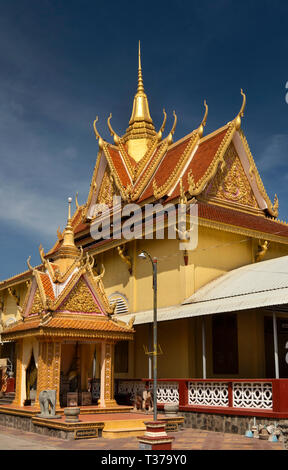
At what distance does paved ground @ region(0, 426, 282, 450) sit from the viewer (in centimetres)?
990

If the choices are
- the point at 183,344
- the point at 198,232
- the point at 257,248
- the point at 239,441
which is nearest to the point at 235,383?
the point at 239,441

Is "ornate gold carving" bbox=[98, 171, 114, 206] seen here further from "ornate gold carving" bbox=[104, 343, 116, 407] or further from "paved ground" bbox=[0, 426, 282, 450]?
"paved ground" bbox=[0, 426, 282, 450]

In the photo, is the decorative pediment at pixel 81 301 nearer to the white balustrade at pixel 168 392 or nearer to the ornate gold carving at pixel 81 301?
the ornate gold carving at pixel 81 301

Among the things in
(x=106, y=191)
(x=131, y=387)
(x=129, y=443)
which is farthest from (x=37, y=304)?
(x=106, y=191)

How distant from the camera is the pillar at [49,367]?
12.9m

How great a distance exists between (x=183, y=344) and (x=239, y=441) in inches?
218

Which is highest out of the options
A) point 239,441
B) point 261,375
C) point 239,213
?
point 239,213

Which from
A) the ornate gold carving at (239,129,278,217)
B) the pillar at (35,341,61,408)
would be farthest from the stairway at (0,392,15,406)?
the ornate gold carving at (239,129,278,217)

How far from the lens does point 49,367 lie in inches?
513

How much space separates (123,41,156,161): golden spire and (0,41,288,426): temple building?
0.28m

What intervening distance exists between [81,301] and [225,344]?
508 centimetres

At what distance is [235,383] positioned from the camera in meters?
12.4

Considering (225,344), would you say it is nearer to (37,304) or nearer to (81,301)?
(81,301)
